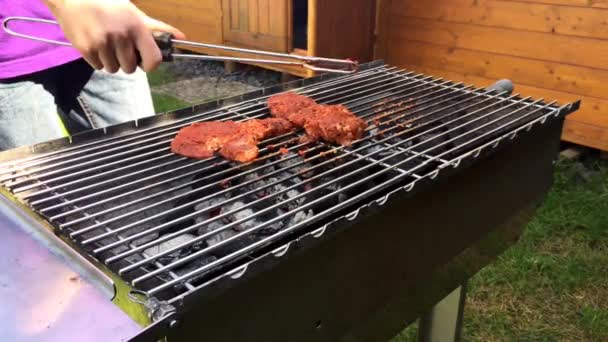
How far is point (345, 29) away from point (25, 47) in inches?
139

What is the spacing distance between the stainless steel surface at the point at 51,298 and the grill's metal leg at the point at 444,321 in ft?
5.22

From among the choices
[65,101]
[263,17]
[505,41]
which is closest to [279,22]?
[263,17]

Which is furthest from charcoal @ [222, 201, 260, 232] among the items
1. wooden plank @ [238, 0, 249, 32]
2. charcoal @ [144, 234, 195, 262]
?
wooden plank @ [238, 0, 249, 32]

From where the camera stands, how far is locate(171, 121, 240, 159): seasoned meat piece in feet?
5.64

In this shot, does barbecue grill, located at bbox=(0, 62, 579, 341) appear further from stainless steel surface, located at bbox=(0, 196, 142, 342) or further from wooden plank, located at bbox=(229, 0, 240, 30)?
wooden plank, located at bbox=(229, 0, 240, 30)

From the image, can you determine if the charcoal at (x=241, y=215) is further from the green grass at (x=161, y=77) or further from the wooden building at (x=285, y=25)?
the green grass at (x=161, y=77)

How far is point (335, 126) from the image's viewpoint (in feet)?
5.94

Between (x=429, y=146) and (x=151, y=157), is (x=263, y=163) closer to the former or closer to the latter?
(x=151, y=157)

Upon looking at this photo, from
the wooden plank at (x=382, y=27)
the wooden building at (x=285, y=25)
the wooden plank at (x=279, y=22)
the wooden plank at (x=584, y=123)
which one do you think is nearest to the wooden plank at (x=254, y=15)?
the wooden building at (x=285, y=25)

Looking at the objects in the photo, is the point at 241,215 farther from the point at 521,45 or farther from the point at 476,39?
the point at 476,39

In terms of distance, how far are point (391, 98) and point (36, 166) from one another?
1.39m

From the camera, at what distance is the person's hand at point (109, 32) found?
140 cm

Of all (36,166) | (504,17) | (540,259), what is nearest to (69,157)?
(36,166)

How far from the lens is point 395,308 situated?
1773mm
